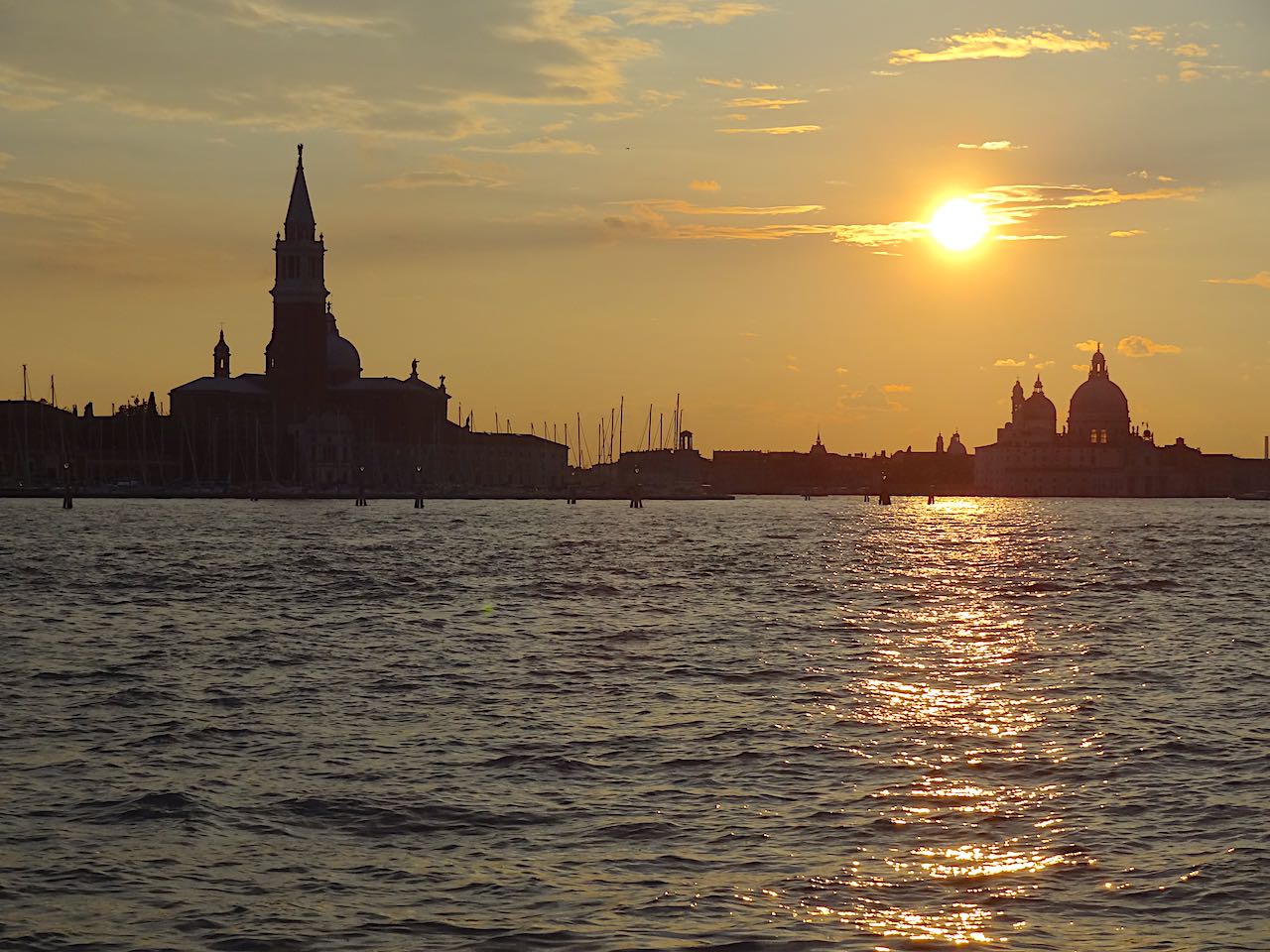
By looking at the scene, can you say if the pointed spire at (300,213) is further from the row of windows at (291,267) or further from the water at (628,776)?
the water at (628,776)

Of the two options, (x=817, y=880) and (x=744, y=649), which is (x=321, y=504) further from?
(x=817, y=880)

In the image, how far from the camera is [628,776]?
59.7 ft

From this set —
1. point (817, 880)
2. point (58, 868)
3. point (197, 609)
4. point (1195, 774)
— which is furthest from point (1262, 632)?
point (58, 868)

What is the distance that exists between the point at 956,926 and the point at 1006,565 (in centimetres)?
5655

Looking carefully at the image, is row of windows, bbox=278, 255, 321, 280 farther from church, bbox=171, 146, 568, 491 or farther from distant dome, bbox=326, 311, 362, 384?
distant dome, bbox=326, 311, 362, 384

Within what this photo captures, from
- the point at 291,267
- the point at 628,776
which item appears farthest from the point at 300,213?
the point at 628,776

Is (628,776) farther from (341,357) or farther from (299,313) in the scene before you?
(341,357)

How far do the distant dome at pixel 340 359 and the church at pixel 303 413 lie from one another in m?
0.15

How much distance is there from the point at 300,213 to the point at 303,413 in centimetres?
1954

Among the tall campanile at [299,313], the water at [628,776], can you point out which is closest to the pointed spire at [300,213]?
the tall campanile at [299,313]

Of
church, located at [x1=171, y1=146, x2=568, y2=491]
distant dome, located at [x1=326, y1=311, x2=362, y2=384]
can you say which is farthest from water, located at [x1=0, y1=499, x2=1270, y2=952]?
distant dome, located at [x1=326, y1=311, x2=362, y2=384]

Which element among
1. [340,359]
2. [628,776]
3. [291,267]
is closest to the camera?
Answer: [628,776]

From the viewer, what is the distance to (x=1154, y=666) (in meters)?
29.1

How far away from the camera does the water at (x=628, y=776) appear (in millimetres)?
13117
